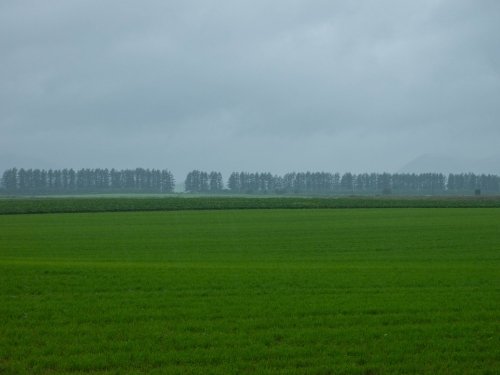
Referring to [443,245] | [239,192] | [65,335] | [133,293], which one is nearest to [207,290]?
[133,293]

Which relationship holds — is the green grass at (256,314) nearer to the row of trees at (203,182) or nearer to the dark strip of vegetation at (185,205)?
the dark strip of vegetation at (185,205)

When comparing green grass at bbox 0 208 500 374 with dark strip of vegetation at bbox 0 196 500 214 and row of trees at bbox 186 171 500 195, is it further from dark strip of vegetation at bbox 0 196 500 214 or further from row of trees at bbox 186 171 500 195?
row of trees at bbox 186 171 500 195

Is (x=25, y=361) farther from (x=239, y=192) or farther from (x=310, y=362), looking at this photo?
(x=239, y=192)

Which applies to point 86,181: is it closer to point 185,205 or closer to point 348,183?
point 348,183

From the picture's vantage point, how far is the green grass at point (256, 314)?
25.3 feet

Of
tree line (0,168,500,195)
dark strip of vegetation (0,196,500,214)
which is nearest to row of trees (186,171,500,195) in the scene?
tree line (0,168,500,195)

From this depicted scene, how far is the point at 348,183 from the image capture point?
191 m

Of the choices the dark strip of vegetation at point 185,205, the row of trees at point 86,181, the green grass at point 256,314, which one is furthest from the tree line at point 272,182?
the green grass at point 256,314

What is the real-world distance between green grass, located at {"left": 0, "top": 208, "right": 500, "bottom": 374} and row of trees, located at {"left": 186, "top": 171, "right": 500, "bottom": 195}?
166076 millimetres

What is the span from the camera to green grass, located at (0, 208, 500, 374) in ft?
25.3

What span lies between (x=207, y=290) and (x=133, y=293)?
182 cm

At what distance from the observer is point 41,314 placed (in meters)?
10.5

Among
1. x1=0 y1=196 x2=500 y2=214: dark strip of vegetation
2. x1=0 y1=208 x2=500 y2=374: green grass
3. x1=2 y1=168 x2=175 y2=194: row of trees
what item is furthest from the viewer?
x1=2 y1=168 x2=175 y2=194: row of trees

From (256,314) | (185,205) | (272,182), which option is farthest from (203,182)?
(256,314)
